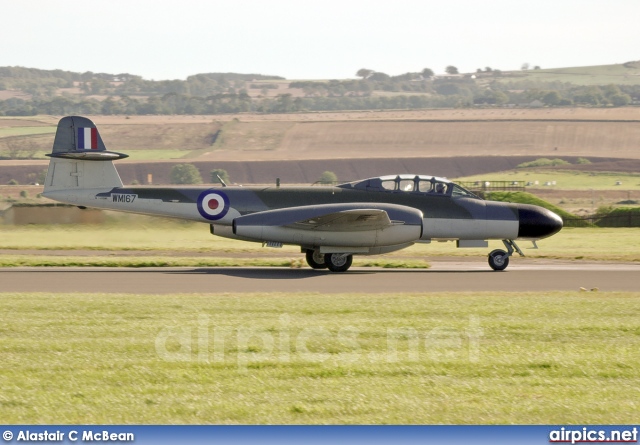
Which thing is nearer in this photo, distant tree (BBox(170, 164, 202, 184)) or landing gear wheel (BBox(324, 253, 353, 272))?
landing gear wheel (BBox(324, 253, 353, 272))

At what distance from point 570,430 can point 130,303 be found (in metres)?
8.72

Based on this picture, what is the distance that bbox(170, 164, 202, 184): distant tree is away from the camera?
307 feet

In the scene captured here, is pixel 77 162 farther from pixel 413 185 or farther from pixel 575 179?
pixel 575 179

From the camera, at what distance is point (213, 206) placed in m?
23.3

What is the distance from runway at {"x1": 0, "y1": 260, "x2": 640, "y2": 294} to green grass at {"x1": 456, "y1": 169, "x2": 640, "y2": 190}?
196 ft

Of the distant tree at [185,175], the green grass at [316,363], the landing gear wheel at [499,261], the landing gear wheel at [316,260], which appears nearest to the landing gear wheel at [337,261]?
the landing gear wheel at [316,260]

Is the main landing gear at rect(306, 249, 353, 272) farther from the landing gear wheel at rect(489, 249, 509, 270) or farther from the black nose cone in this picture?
the black nose cone

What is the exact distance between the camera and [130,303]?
47.8 feet

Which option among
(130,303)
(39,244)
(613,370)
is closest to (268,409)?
(613,370)

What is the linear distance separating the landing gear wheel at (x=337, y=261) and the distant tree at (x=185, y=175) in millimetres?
70643

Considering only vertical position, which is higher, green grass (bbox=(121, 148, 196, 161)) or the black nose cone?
the black nose cone

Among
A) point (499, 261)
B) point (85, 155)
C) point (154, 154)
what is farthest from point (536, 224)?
point (154, 154)

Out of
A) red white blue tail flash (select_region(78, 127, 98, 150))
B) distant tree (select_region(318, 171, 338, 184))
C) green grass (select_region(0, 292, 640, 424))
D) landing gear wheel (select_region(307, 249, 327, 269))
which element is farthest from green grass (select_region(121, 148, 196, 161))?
green grass (select_region(0, 292, 640, 424))

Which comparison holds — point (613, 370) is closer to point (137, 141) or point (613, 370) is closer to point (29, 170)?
point (29, 170)
